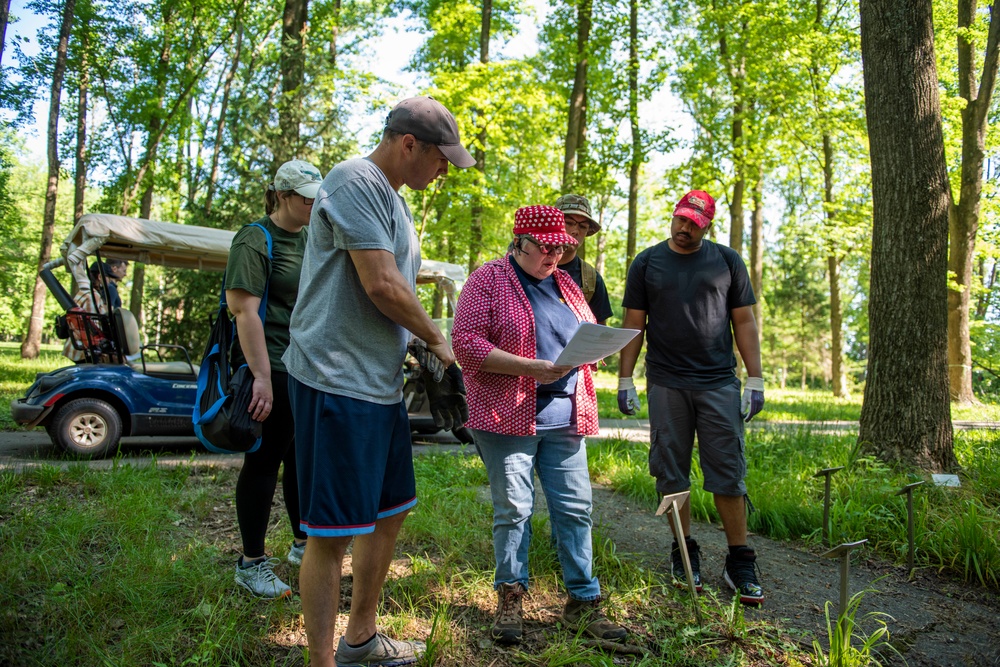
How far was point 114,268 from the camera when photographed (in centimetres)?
769

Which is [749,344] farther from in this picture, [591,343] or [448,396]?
[448,396]

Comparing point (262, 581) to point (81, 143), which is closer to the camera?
point (262, 581)

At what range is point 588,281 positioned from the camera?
4.37 m

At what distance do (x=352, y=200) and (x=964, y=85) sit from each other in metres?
15.0

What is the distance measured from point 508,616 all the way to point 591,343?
1.22 m

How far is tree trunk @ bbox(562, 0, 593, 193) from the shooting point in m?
14.8

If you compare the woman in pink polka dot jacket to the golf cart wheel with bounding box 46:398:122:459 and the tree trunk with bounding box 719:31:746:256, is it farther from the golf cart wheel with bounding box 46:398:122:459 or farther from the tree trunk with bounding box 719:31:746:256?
the tree trunk with bounding box 719:31:746:256

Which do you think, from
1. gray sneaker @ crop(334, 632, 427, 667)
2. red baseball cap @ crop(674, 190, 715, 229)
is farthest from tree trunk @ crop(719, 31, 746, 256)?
gray sneaker @ crop(334, 632, 427, 667)

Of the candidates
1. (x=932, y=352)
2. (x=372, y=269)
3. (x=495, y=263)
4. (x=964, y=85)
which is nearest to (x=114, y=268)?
(x=495, y=263)

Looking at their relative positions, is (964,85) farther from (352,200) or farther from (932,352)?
(352,200)

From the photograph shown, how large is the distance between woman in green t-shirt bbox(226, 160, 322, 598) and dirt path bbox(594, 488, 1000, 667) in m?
2.02

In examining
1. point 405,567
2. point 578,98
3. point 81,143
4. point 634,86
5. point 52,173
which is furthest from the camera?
point 81,143

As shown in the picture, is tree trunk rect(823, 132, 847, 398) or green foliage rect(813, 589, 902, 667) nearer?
green foliage rect(813, 589, 902, 667)

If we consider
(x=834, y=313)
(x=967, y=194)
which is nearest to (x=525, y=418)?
(x=967, y=194)
